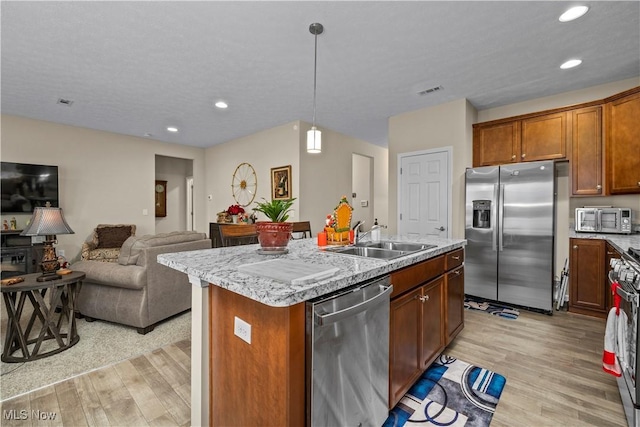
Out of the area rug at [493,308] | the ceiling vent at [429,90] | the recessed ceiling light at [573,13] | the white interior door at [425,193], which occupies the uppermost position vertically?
the ceiling vent at [429,90]

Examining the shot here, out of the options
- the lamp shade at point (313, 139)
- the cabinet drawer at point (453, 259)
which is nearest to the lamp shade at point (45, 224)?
the lamp shade at point (313, 139)

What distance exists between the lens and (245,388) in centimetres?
117

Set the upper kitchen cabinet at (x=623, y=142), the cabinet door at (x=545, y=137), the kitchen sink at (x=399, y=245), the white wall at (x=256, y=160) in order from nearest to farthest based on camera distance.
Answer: the kitchen sink at (x=399, y=245) → the upper kitchen cabinet at (x=623, y=142) → the cabinet door at (x=545, y=137) → the white wall at (x=256, y=160)

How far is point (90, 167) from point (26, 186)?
38.5 inches

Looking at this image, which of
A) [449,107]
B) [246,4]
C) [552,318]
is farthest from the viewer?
[449,107]

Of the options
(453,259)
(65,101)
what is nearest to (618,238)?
(453,259)

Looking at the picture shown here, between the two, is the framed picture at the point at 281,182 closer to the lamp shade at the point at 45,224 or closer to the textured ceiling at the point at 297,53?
the textured ceiling at the point at 297,53

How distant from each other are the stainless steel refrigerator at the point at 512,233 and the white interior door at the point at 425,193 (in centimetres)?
35

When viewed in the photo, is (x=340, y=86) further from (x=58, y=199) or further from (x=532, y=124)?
(x=58, y=199)

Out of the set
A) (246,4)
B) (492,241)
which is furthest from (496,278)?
(246,4)

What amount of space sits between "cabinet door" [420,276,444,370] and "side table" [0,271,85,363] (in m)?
2.87

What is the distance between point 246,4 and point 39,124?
4902 millimetres

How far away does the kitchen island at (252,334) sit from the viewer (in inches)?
39.6

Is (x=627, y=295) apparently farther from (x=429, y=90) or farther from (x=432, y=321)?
(x=429, y=90)
